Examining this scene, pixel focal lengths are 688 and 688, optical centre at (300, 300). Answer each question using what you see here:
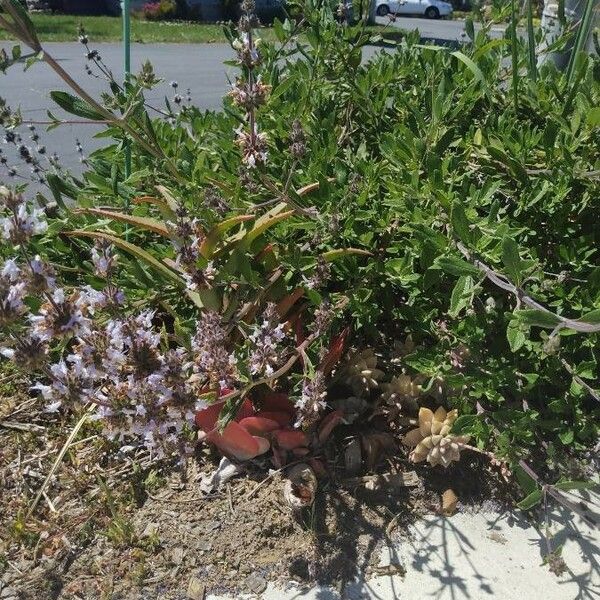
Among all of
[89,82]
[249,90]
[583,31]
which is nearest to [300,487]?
[249,90]

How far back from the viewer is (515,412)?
6.91ft

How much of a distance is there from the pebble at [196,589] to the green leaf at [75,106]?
1416 millimetres

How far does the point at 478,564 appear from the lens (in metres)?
2.12

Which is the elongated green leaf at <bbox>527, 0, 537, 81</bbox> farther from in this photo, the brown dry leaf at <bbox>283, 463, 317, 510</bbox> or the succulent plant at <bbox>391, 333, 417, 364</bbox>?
the brown dry leaf at <bbox>283, 463, 317, 510</bbox>

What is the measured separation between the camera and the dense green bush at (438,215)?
2088 millimetres

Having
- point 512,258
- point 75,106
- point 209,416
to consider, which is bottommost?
point 209,416

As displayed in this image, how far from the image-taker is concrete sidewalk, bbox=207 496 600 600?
2.02m

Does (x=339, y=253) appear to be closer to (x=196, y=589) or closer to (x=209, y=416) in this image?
(x=209, y=416)

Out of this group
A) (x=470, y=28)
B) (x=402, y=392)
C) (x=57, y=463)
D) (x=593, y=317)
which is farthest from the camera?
(x=470, y=28)

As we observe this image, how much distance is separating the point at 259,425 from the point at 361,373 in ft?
1.36

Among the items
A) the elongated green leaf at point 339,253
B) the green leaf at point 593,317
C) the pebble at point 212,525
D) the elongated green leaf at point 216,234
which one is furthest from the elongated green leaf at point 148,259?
the green leaf at point 593,317

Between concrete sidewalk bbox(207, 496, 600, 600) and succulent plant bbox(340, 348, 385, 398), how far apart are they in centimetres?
50

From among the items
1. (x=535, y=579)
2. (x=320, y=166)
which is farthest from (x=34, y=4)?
(x=535, y=579)

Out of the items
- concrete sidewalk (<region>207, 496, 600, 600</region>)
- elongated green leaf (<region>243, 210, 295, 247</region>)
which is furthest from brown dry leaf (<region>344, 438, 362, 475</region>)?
elongated green leaf (<region>243, 210, 295, 247</region>)
